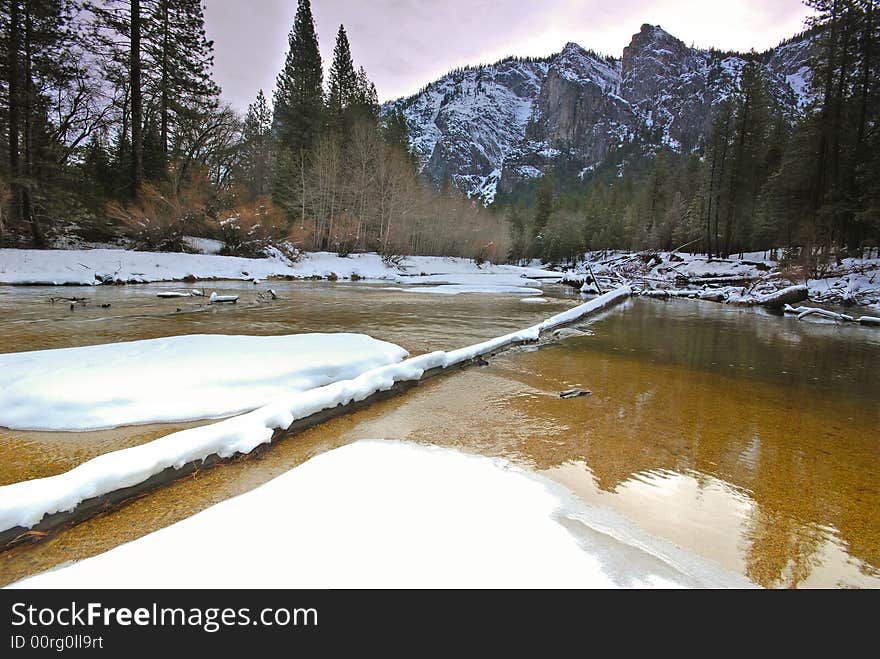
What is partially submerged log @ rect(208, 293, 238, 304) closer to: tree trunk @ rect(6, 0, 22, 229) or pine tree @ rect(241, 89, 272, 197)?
tree trunk @ rect(6, 0, 22, 229)

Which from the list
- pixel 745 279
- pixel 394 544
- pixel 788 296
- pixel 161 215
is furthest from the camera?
pixel 745 279

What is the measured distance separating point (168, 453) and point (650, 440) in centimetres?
345

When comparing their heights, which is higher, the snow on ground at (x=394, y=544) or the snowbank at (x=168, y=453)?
the snowbank at (x=168, y=453)

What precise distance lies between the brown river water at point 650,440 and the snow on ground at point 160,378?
Answer: 261mm

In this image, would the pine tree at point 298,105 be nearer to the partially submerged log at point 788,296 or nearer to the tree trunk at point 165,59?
the tree trunk at point 165,59

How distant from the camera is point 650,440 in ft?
10.7

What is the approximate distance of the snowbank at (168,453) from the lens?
71.2 inches

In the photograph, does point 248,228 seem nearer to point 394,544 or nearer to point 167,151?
point 167,151

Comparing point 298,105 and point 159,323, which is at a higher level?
point 298,105

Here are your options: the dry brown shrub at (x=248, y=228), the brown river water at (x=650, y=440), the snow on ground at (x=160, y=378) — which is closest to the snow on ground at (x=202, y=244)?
the dry brown shrub at (x=248, y=228)

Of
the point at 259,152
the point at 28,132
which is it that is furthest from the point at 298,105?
the point at 28,132
